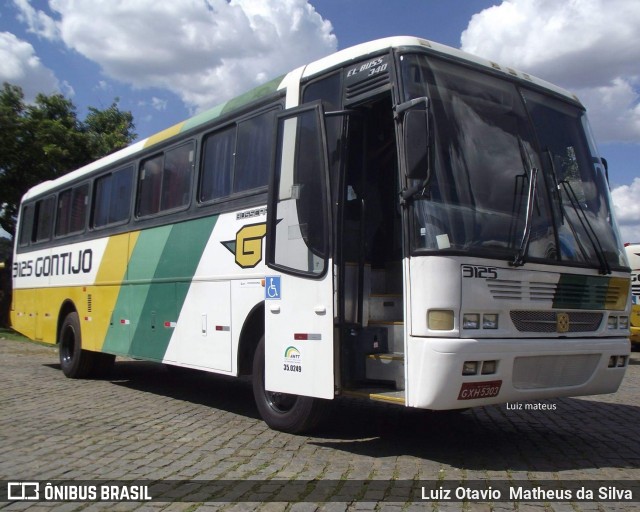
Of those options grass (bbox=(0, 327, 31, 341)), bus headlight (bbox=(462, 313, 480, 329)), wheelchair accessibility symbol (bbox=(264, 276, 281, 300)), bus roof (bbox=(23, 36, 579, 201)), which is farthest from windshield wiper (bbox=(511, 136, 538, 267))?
grass (bbox=(0, 327, 31, 341))

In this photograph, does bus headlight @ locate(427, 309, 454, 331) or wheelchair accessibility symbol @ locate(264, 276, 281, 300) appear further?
wheelchair accessibility symbol @ locate(264, 276, 281, 300)

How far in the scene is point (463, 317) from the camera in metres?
5.10

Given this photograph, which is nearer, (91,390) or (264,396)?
(264,396)

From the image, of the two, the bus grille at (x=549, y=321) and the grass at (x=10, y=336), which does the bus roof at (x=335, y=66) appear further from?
the grass at (x=10, y=336)

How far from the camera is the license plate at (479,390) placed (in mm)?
5078

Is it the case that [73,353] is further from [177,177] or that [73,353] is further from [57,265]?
[177,177]

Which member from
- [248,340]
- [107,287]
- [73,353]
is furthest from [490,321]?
[73,353]

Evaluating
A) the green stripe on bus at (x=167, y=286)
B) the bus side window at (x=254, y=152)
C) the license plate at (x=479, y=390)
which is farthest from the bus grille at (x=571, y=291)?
the green stripe on bus at (x=167, y=286)

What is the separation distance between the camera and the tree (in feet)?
76.7

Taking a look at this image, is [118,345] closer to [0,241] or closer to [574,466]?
[574,466]

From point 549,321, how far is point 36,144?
22.0m

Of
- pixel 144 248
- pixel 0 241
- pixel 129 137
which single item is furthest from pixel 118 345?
pixel 0 241

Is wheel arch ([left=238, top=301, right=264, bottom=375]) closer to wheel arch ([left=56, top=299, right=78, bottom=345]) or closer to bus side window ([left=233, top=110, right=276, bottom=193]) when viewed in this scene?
bus side window ([left=233, top=110, right=276, bottom=193])

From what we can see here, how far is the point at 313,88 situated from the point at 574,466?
404cm
